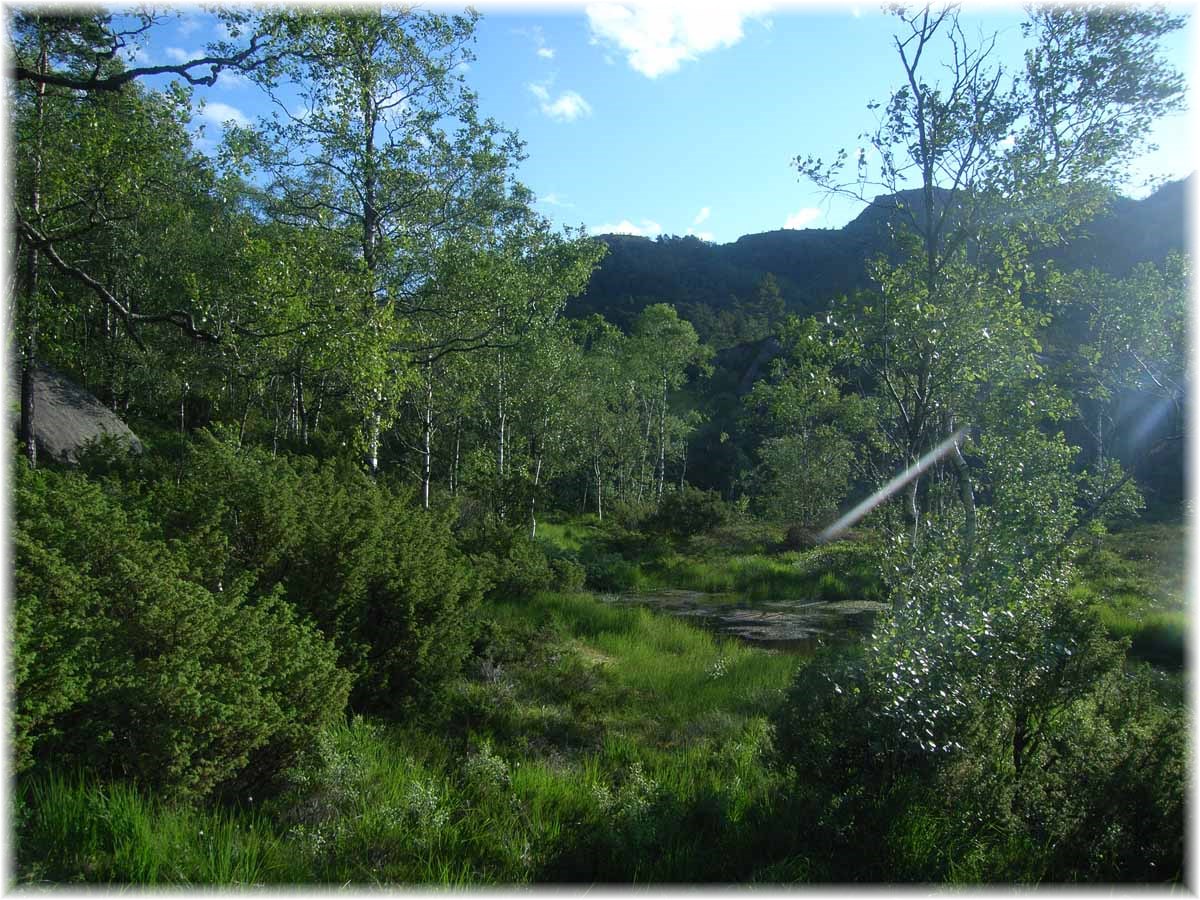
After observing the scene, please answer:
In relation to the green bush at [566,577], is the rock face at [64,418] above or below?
above

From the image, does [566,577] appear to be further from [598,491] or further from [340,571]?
[598,491]

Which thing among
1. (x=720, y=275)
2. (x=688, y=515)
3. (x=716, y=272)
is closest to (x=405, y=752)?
(x=688, y=515)

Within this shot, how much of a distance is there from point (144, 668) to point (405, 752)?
6.44 feet

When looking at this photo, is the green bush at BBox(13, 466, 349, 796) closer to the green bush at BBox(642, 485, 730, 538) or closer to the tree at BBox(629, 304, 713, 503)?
the green bush at BBox(642, 485, 730, 538)

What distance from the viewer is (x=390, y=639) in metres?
6.30

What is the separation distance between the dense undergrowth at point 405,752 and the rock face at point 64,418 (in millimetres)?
8921

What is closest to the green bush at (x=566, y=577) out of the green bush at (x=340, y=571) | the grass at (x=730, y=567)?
the grass at (x=730, y=567)

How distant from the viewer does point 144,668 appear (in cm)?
392

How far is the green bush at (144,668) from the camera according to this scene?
3.65 meters

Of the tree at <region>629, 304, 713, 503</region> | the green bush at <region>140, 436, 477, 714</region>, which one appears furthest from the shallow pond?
the tree at <region>629, 304, 713, 503</region>

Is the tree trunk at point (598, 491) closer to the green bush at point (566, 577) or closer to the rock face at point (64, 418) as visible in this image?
the green bush at point (566, 577)

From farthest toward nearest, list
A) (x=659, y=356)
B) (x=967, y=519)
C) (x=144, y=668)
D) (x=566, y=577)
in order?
(x=659, y=356)
(x=566, y=577)
(x=967, y=519)
(x=144, y=668)

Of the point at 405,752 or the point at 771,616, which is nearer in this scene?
the point at 405,752

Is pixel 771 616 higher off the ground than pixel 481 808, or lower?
lower
